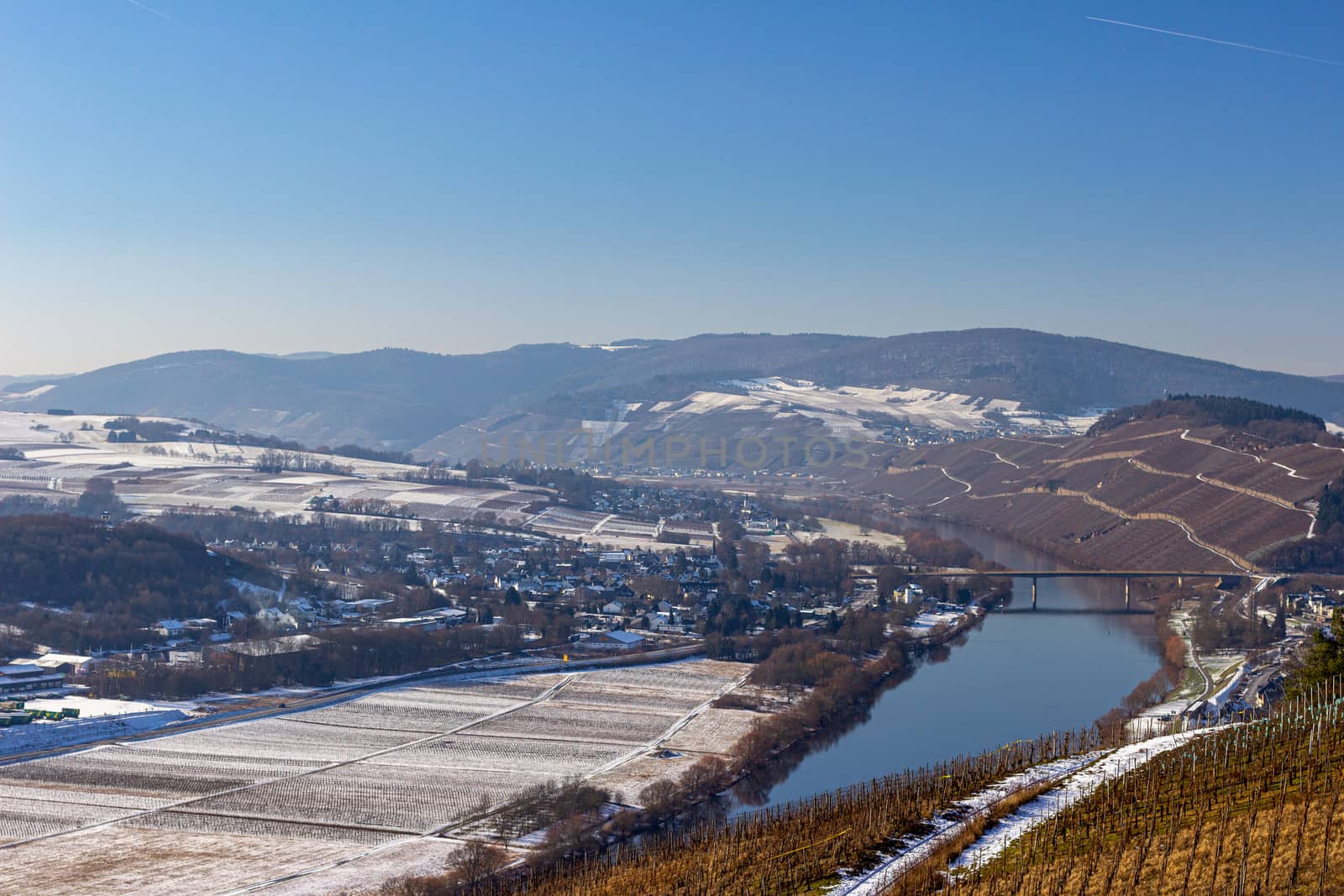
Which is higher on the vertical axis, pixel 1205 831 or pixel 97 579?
pixel 1205 831

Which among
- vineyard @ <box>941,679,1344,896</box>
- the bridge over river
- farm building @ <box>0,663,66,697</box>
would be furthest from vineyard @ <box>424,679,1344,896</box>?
the bridge over river

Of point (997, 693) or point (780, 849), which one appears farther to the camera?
point (997, 693)

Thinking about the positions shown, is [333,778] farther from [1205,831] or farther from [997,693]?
[1205,831]

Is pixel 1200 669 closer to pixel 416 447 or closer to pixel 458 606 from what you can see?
pixel 458 606

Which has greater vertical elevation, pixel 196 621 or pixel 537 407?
pixel 537 407

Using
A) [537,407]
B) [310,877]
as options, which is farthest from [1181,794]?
[537,407]

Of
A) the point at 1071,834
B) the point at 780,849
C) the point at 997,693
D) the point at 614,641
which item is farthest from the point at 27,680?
the point at 1071,834

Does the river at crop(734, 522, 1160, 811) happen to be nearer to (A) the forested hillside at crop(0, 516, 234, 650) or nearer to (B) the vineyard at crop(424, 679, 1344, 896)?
(B) the vineyard at crop(424, 679, 1344, 896)
